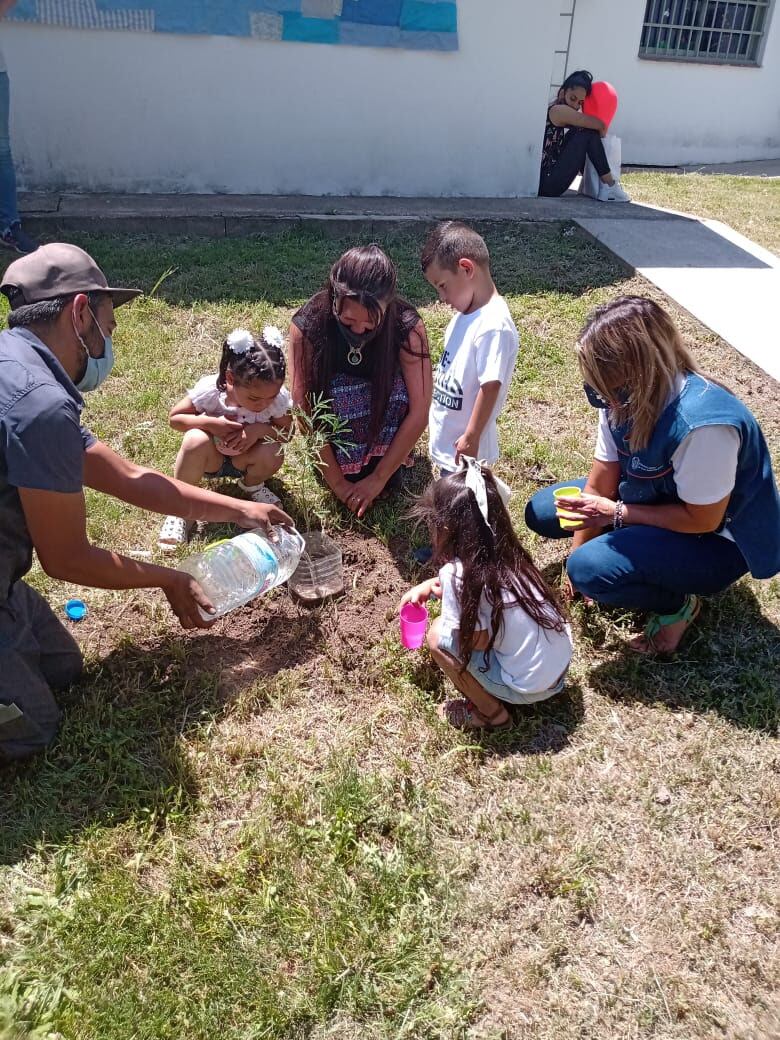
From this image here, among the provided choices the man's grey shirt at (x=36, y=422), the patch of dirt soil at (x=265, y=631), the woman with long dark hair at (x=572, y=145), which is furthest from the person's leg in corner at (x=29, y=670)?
the woman with long dark hair at (x=572, y=145)

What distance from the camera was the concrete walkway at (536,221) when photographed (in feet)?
21.7

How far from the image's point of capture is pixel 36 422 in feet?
7.68

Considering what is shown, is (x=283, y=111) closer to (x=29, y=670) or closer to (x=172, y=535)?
(x=172, y=535)

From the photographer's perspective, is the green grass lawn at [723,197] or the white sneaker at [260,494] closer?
the white sneaker at [260,494]

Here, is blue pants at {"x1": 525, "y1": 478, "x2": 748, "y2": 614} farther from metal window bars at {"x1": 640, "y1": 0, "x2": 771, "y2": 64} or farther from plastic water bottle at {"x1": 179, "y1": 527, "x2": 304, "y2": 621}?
metal window bars at {"x1": 640, "y1": 0, "x2": 771, "y2": 64}

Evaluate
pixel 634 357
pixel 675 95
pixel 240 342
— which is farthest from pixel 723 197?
pixel 240 342

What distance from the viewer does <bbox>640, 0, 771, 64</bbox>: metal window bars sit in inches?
471

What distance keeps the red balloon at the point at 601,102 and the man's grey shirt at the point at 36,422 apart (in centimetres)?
799

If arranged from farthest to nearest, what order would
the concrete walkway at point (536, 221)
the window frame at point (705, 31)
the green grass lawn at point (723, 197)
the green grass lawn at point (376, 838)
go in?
the window frame at point (705, 31), the green grass lawn at point (723, 197), the concrete walkway at point (536, 221), the green grass lawn at point (376, 838)

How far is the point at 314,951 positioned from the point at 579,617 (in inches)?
67.6

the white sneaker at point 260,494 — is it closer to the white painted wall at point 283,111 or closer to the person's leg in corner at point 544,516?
the person's leg in corner at point 544,516

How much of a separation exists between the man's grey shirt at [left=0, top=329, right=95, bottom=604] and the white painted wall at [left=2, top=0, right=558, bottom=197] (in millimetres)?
6185

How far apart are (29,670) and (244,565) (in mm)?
1035

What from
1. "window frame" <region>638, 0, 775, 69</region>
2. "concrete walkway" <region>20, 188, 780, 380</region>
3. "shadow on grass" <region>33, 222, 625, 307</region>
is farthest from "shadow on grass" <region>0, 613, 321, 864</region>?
"window frame" <region>638, 0, 775, 69</region>
